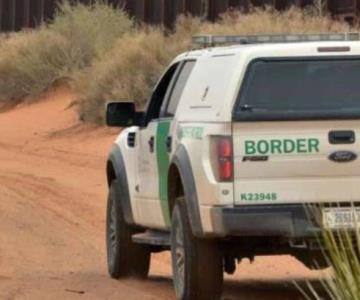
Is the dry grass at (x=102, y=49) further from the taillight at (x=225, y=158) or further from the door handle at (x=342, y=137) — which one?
the taillight at (x=225, y=158)

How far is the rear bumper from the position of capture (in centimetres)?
1007

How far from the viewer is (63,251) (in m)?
15.8

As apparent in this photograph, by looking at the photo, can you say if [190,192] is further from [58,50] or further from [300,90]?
[58,50]

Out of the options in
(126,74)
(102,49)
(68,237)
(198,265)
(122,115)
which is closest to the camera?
(198,265)

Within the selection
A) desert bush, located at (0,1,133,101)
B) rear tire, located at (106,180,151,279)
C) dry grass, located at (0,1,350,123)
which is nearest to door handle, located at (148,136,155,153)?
rear tire, located at (106,180,151,279)

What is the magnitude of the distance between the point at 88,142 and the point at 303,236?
21624mm

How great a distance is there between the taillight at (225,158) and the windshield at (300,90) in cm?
20

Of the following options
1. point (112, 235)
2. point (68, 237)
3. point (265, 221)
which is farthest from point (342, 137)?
point (68, 237)

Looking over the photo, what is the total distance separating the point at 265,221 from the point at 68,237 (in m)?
7.17

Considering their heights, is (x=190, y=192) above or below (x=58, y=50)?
above

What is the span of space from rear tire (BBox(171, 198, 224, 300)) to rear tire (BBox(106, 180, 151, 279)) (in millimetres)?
2277

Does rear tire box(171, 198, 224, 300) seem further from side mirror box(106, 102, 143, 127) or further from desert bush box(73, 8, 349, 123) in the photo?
desert bush box(73, 8, 349, 123)

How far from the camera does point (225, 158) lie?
10.1 meters

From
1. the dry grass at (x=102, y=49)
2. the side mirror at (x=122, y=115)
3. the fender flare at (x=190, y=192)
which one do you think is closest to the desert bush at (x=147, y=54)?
the dry grass at (x=102, y=49)
